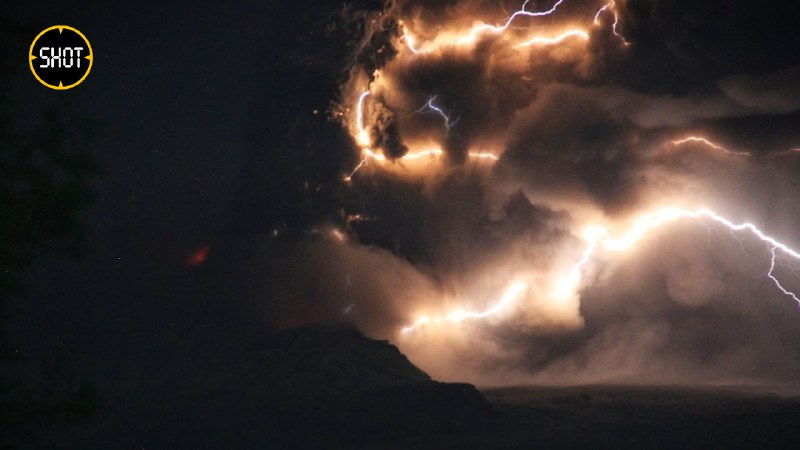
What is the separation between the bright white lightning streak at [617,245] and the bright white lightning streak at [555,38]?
185 inches

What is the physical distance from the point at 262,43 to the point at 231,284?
7.27 metres

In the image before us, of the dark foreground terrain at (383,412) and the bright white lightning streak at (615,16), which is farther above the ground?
the bright white lightning streak at (615,16)

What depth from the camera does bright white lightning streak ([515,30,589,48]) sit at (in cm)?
1670

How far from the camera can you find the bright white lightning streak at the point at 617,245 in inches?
617

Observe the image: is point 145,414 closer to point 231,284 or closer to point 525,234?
point 231,284

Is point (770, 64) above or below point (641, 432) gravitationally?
above

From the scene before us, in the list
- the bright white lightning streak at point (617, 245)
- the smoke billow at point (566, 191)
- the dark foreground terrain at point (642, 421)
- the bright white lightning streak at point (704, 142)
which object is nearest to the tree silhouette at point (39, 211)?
the dark foreground terrain at point (642, 421)

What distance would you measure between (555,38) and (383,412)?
10619mm

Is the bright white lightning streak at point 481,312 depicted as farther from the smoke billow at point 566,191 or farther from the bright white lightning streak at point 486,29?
the bright white lightning streak at point 486,29

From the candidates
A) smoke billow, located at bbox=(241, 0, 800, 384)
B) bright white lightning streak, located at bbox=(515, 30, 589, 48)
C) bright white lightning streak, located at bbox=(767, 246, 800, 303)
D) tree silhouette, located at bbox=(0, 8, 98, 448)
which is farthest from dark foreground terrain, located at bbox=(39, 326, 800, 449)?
bright white lightning streak, located at bbox=(515, 30, 589, 48)

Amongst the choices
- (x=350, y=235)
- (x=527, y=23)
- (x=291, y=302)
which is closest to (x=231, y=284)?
(x=291, y=302)

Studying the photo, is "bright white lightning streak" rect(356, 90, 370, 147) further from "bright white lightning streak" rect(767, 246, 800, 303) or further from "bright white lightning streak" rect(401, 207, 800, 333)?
"bright white lightning streak" rect(767, 246, 800, 303)

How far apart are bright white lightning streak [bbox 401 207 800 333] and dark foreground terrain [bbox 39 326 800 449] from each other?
418cm

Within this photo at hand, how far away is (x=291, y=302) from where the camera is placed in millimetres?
17297
